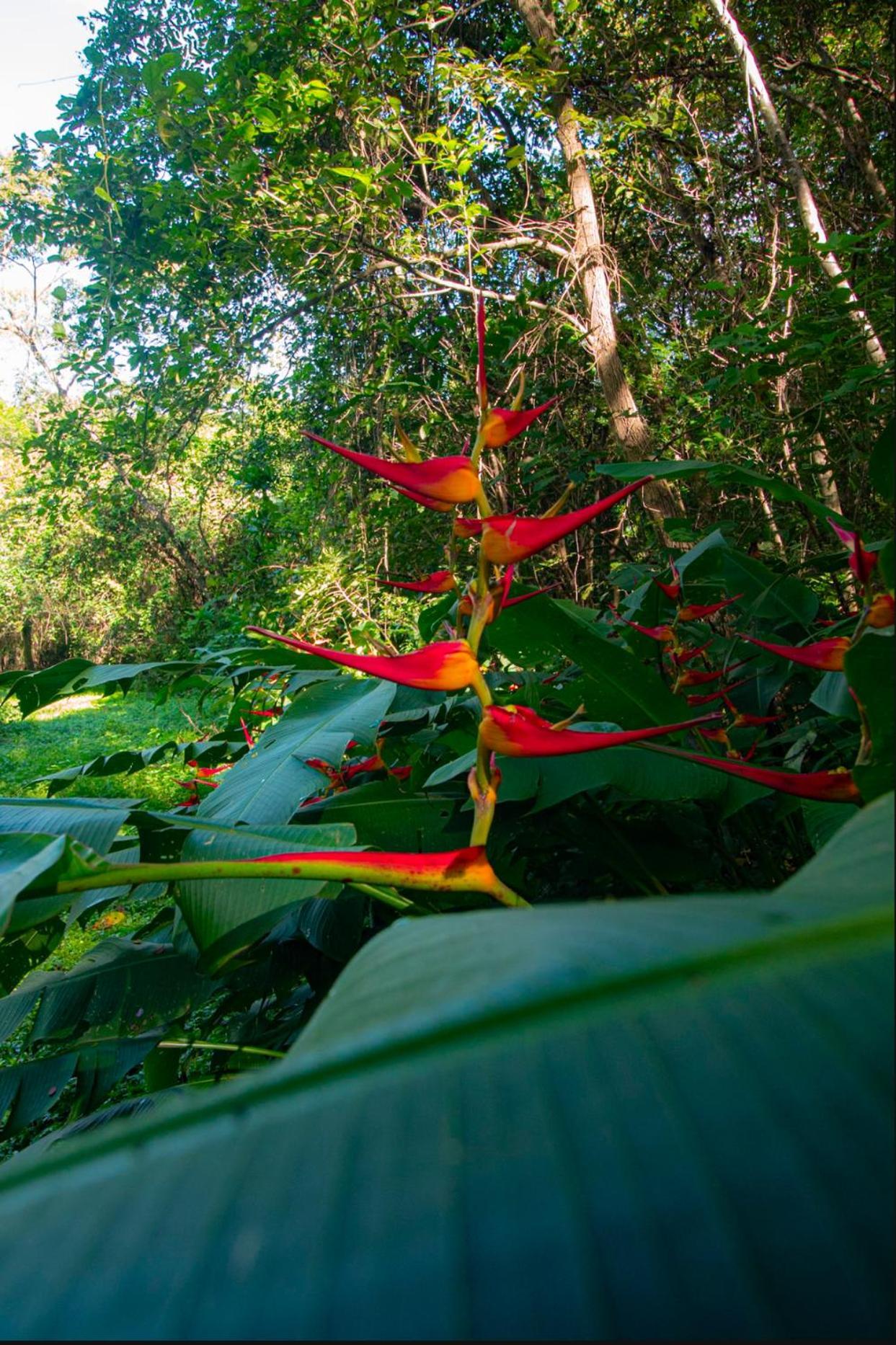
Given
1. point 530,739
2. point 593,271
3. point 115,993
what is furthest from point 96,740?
point 530,739

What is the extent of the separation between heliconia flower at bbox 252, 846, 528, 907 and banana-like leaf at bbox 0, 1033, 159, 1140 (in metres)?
0.57

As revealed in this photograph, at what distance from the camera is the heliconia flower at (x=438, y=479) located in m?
0.44

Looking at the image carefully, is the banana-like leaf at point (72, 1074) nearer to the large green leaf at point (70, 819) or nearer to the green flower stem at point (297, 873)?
the large green leaf at point (70, 819)

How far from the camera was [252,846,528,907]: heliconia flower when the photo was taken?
13.4 inches

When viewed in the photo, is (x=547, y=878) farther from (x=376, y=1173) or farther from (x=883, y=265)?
(x=883, y=265)

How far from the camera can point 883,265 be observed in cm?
250

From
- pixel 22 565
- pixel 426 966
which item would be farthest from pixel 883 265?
pixel 22 565

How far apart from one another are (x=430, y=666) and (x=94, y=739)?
673 cm

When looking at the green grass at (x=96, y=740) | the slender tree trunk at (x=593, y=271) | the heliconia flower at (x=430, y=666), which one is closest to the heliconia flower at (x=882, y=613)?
the heliconia flower at (x=430, y=666)

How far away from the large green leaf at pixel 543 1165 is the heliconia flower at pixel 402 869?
0.52 feet

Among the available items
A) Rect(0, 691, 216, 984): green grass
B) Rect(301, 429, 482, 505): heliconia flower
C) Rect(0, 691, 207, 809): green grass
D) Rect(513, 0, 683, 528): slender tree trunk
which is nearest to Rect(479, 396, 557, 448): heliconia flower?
Rect(301, 429, 482, 505): heliconia flower

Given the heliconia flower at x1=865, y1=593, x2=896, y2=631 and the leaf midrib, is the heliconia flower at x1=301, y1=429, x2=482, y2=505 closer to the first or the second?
the heliconia flower at x1=865, y1=593, x2=896, y2=631

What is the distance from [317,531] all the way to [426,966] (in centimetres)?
410

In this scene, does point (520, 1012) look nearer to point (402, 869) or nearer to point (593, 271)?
point (402, 869)
